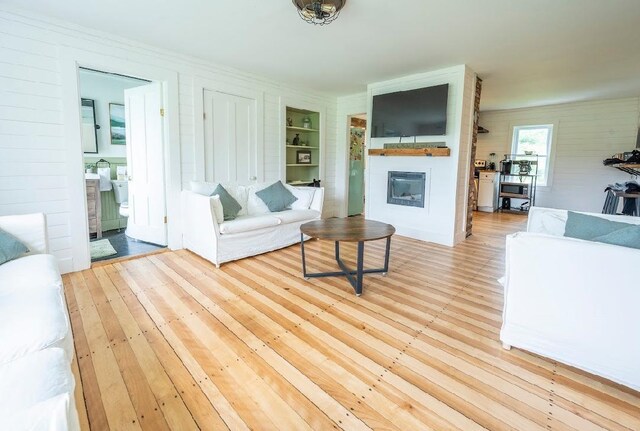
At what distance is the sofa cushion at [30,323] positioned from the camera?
1.21 meters

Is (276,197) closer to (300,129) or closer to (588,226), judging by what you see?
(300,129)

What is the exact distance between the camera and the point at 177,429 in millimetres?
1368

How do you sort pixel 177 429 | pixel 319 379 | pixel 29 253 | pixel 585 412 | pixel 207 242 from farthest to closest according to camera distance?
pixel 207 242 < pixel 29 253 < pixel 319 379 < pixel 585 412 < pixel 177 429

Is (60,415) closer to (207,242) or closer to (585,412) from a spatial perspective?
(585,412)

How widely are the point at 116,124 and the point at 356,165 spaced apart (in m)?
4.46

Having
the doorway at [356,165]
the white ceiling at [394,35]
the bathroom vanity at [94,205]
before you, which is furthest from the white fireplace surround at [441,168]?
the bathroom vanity at [94,205]

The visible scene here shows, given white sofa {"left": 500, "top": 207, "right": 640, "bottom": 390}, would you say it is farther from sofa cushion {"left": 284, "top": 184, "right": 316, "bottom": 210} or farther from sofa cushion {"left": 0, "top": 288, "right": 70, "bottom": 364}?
sofa cushion {"left": 284, "top": 184, "right": 316, "bottom": 210}

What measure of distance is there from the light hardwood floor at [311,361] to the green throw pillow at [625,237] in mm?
768

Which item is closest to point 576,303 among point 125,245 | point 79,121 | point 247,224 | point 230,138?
point 247,224

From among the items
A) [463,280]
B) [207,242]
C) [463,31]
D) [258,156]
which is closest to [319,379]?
[463,280]

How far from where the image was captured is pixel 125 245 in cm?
416

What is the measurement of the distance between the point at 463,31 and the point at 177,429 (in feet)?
12.3

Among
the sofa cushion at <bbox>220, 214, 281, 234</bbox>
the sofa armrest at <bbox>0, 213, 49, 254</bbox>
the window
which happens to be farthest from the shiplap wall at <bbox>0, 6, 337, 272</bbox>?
the window

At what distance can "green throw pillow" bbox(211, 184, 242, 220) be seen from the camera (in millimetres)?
3703
